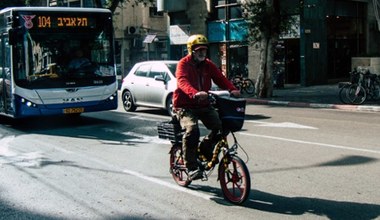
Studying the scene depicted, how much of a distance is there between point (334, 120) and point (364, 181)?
684 cm

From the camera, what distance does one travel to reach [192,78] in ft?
19.8

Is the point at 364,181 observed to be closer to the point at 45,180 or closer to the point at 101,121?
the point at 45,180

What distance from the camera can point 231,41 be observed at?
2909 cm

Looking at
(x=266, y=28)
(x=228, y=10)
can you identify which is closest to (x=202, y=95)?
(x=266, y=28)

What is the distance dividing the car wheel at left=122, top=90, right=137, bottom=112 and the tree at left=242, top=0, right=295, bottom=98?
256 inches

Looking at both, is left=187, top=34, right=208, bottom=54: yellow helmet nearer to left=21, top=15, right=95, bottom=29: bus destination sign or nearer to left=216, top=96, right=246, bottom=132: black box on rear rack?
left=216, top=96, right=246, bottom=132: black box on rear rack

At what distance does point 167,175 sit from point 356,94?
452 inches

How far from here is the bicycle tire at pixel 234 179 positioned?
5676 mm

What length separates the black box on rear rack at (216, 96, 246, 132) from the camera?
5758mm

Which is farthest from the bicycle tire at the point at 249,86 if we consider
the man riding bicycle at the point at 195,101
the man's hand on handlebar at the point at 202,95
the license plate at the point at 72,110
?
the man's hand on handlebar at the point at 202,95

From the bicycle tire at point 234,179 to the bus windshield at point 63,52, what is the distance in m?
7.79

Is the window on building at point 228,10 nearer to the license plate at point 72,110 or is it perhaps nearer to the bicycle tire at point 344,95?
the bicycle tire at point 344,95

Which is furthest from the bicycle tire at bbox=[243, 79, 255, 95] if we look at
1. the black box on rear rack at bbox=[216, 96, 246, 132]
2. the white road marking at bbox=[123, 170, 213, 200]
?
the black box on rear rack at bbox=[216, 96, 246, 132]

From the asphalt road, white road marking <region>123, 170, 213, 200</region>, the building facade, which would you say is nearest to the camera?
the asphalt road
